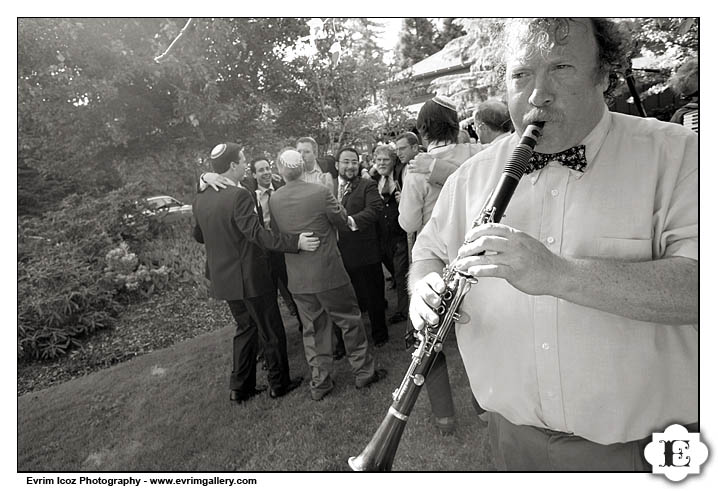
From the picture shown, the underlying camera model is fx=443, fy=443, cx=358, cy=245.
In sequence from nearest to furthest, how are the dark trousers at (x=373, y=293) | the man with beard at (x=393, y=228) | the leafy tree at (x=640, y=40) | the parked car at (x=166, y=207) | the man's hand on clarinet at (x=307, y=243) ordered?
1. the leafy tree at (x=640, y=40)
2. the man's hand on clarinet at (x=307, y=243)
3. the dark trousers at (x=373, y=293)
4. the man with beard at (x=393, y=228)
5. the parked car at (x=166, y=207)

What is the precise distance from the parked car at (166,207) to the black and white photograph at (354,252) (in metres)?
0.05

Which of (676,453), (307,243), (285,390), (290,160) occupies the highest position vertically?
(290,160)

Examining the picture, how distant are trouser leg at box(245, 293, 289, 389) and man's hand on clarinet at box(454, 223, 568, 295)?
2696 millimetres

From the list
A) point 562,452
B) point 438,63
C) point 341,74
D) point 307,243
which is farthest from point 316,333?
point 438,63

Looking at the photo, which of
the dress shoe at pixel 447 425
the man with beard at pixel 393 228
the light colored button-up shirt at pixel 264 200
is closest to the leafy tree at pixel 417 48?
the man with beard at pixel 393 228

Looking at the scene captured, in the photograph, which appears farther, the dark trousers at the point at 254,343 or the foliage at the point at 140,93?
the dark trousers at the point at 254,343

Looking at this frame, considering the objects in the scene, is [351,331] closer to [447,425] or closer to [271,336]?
[271,336]

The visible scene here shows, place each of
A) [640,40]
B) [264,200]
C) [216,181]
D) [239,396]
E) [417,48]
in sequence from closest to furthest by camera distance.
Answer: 1. [640,40]
2. [216,181]
3. [239,396]
4. [264,200]
5. [417,48]

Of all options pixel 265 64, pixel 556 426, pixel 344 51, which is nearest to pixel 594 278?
pixel 556 426

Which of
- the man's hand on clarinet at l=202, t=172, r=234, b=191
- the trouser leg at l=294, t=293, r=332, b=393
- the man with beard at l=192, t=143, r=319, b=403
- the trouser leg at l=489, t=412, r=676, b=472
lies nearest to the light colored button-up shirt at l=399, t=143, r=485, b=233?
the man with beard at l=192, t=143, r=319, b=403

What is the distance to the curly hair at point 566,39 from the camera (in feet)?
4.19

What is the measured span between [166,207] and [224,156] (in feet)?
9.95

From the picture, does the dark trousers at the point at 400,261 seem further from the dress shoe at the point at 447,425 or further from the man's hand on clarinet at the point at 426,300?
the man's hand on clarinet at the point at 426,300

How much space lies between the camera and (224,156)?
351cm
